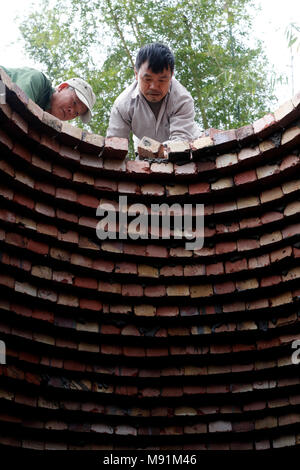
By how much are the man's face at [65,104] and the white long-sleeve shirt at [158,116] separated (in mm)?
323

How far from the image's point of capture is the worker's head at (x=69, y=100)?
5.55 meters

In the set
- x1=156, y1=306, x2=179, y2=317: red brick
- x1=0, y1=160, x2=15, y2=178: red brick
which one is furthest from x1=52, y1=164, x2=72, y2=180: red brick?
x1=156, y1=306, x2=179, y2=317: red brick

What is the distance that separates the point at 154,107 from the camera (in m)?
5.58

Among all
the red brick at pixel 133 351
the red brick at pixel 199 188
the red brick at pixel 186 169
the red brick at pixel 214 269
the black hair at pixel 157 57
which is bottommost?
the red brick at pixel 133 351

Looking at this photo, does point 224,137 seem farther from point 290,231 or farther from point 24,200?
point 24,200

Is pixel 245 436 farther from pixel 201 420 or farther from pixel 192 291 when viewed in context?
pixel 192 291

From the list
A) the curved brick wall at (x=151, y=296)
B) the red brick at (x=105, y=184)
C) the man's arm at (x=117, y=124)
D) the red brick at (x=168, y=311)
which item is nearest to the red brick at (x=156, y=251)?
the curved brick wall at (x=151, y=296)

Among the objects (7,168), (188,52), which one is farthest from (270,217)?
(188,52)

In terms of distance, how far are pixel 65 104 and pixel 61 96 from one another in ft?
0.24

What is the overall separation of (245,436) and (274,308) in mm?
911

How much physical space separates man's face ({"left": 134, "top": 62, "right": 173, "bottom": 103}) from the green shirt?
0.76 metres

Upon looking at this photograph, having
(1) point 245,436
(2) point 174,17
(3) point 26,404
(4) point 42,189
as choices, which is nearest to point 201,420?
(1) point 245,436

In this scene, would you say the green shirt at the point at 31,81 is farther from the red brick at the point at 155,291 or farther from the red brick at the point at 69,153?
the red brick at the point at 155,291

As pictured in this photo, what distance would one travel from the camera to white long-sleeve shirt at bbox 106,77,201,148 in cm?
554
